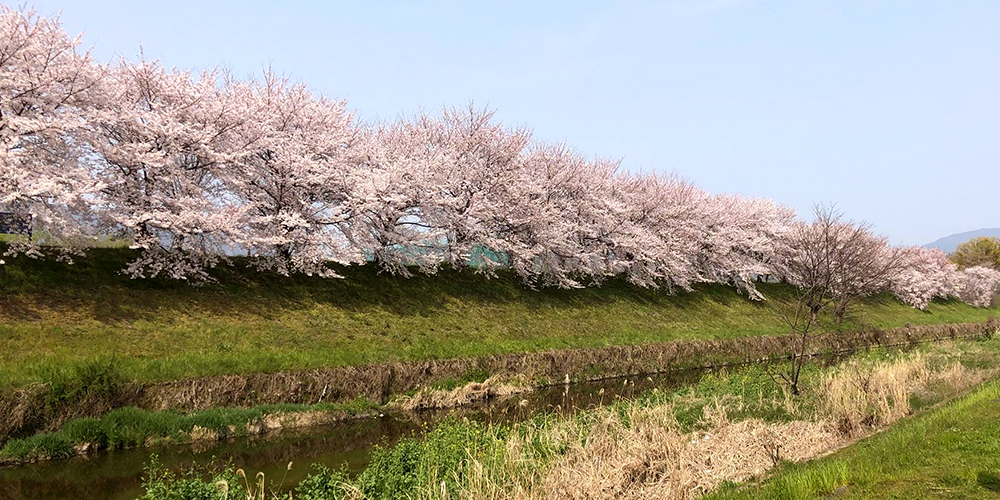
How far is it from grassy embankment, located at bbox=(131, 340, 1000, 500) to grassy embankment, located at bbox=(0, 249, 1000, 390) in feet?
25.7

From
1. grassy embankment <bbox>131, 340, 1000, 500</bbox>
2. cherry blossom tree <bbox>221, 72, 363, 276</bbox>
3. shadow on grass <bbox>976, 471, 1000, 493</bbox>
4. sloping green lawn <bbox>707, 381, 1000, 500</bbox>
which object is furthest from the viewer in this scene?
cherry blossom tree <bbox>221, 72, 363, 276</bbox>

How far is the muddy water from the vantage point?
1242cm

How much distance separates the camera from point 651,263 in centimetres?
4756

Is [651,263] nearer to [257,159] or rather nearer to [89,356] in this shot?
[257,159]

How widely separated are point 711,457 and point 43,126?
22832 mm

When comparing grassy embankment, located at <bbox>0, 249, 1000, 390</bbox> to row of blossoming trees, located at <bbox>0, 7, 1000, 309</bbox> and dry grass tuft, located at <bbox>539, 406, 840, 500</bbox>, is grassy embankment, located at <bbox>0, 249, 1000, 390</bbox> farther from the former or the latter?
dry grass tuft, located at <bbox>539, 406, 840, 500</bbox>

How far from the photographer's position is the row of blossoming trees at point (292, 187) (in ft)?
68.9

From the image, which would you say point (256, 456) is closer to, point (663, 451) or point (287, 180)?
point (663, 451)

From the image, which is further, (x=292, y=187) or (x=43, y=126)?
(x=292, y=187)

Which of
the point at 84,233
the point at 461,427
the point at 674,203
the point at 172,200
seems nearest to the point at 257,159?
the point at 172,200

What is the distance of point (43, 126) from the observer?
19.8 metres

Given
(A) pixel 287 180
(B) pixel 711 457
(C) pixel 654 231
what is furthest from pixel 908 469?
(C) pixel 654 231

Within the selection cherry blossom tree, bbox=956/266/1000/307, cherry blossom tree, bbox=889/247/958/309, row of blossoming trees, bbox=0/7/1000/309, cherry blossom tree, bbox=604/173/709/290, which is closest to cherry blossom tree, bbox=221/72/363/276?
row of blossoming trees, bbox=0/7/1000/309

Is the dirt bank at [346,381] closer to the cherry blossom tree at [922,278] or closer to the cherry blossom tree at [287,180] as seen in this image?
the cherry blossom tree at [287,180]
